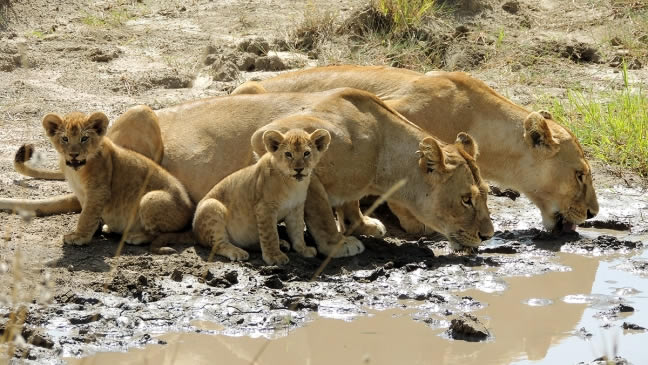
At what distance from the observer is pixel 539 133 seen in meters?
10.1

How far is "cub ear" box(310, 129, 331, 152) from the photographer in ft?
27.7

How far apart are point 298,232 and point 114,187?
140 cm

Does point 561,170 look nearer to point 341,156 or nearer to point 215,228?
point 341,156

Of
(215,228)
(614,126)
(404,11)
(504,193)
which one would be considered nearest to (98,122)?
(215,228)

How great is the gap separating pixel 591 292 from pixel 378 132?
1964 millimetres

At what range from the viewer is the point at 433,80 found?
1036 cm

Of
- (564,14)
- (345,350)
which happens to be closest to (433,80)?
(345,350)

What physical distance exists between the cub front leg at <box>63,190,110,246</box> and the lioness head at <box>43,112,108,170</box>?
0.34 metres

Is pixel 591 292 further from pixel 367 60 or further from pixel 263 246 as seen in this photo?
pixel 367 60

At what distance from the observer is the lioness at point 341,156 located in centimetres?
909

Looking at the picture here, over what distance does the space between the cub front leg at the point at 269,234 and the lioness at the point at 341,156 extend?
0.37 meters

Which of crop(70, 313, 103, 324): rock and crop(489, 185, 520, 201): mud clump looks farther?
crop(489, 185, 520, 201): mud clump

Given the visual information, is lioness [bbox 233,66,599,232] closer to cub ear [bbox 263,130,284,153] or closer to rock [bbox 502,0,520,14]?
cub ear [bbox 263,130,284,153]

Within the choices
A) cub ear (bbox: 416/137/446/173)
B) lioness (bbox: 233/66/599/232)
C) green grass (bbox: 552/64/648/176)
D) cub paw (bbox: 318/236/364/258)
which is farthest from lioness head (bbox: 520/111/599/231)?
cub paw (bbox: 318/236/364/258)
